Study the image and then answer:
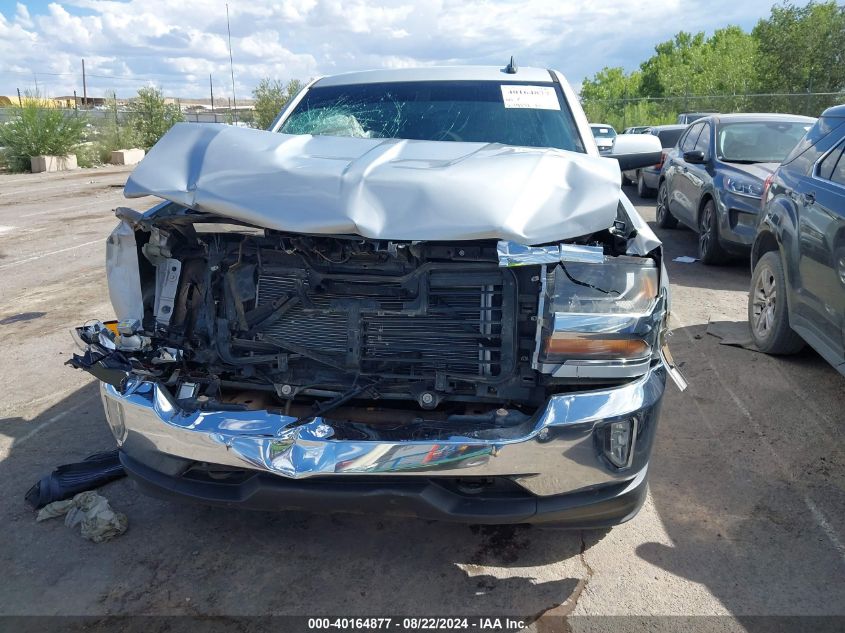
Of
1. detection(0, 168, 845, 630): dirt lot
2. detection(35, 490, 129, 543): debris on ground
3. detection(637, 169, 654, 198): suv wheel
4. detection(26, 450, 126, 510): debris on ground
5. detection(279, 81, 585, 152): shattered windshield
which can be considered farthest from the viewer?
detection(637, 169, 654, 198): suv wheel

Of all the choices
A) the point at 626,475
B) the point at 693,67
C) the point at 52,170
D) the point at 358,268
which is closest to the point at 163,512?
the point at 358,268

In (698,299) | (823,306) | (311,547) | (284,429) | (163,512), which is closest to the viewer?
(284,429)

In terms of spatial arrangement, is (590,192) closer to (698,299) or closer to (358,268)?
(358,268)

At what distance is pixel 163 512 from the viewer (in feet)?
11.0

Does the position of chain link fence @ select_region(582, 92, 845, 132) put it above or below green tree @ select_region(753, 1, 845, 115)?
below

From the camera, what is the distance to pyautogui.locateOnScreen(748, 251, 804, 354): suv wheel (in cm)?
497

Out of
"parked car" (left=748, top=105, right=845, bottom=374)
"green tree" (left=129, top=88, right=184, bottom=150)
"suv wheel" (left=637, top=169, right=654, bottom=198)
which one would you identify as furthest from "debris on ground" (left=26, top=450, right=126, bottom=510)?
"green tree" (left=129, top=88, right=184, bottom=150)

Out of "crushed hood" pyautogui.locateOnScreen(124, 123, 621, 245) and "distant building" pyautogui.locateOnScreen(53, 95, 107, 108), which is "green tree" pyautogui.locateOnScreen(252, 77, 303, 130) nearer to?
"distant building" pyautogui.locateOnScreen(53, 95, 107, 108)

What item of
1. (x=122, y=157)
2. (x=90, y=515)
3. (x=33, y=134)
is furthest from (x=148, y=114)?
(x=90, y=515)

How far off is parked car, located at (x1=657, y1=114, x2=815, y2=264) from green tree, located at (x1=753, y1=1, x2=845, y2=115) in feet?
64.1

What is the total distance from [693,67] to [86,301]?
46.3 meters

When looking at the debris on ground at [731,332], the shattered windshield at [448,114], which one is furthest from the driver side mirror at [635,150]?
the debris on ground at [731,332]

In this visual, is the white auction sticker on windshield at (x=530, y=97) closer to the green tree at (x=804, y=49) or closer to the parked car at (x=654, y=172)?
the parked car at (x=654, y=172)

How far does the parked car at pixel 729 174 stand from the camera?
24.4 feet
